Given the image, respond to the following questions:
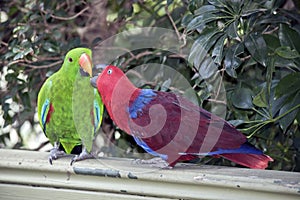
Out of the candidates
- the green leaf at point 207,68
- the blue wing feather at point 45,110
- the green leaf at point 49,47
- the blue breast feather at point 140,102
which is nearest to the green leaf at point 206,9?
the green leaf at point 207,68

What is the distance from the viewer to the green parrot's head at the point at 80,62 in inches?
37.8

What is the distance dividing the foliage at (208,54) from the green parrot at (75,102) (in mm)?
221

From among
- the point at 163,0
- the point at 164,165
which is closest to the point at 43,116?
→ the point at 164,165

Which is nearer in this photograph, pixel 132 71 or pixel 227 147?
pixel 227 147

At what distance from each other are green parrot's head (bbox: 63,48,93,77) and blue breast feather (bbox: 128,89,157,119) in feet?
0.38

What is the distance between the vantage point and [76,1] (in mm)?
1588

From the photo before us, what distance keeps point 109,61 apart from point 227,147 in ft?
1.97

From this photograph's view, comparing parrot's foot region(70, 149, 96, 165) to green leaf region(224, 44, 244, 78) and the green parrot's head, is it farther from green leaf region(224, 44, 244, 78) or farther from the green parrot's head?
green leaf region(224, 44, 244, 78)

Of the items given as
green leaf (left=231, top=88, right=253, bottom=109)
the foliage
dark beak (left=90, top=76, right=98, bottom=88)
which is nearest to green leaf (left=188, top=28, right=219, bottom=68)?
the foliage

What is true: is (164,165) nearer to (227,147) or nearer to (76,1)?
(227,147)

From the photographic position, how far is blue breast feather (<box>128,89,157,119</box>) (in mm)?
884

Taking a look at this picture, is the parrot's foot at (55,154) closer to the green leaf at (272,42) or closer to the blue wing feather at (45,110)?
the blue wing feather at (45,110)

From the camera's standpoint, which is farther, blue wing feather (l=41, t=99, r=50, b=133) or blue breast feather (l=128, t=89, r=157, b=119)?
blue wing feather (l=41, t=99, r=50, b=133)

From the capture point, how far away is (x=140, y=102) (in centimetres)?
89
